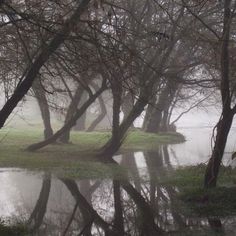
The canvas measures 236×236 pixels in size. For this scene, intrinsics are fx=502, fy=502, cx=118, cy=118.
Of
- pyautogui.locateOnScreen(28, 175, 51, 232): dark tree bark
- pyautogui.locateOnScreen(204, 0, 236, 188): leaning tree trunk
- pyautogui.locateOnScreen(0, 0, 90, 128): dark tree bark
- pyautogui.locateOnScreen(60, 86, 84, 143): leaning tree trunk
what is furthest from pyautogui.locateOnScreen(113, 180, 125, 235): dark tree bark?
pyautogui.locateOnScreen(60, 86, 84, 143): leaning tree trunk

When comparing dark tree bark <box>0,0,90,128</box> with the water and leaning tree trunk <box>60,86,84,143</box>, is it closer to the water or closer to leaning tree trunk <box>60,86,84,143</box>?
the water

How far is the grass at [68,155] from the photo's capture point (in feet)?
57.3

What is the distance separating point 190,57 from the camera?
22.1 metres

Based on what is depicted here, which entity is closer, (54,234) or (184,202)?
(54,234)

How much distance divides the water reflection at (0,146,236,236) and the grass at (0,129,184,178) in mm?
1122

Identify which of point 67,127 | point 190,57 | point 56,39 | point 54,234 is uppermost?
point 190,57

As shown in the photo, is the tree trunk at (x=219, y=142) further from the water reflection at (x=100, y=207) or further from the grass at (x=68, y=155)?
the grass at (x=68, y=155)

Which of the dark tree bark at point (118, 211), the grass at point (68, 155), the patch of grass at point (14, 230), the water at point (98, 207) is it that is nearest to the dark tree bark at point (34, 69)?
the water at point (98, 207)

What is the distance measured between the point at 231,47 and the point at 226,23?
2667 mm

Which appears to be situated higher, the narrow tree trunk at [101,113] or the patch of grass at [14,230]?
the narrow tree trunk at [101,113]

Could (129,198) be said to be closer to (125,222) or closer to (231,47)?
(125,222)

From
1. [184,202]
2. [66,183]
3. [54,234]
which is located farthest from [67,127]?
[54,234]

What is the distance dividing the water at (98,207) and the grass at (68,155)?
3.34 feet

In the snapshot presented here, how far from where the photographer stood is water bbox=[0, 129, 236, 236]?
9.29 meters
